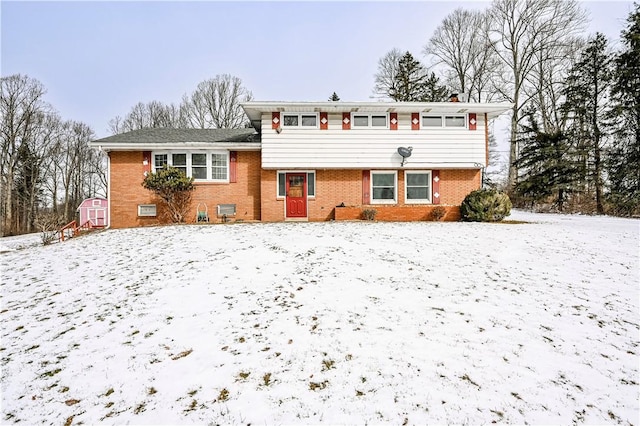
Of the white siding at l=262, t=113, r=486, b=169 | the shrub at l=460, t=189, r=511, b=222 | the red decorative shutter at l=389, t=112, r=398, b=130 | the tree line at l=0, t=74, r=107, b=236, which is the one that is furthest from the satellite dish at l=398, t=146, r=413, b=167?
the tree line at l=0, t=74, r=107, b=236

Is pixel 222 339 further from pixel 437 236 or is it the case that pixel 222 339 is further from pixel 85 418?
pixel 437 236

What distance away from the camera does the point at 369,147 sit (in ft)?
47.0

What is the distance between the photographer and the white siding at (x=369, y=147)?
1403 cm

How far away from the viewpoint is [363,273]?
6316 millimetres

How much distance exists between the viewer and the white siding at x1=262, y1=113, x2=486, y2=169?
1403cm

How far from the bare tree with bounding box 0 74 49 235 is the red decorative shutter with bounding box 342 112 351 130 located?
2861 centimetres

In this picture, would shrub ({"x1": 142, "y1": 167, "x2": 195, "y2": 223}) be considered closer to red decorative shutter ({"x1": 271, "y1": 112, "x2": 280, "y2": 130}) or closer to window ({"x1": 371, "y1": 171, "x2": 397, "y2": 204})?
red decorative shutter ({"x1": 271, "y1": 112, "x2": 280, "y2": 130})

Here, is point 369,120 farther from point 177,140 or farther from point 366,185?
point 177,140

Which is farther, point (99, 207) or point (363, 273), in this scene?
point (99, 207)

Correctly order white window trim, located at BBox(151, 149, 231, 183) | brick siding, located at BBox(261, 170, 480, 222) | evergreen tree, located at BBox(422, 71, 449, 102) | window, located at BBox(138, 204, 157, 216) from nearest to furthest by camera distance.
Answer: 1. brick siding, located at BBox(261, 170, 480, 222)
2. window, located at BBox(138, 204, 157, 216)
3. white window trim, located at BBox(151, 149, 231, 183)
4. evergreen tree, located at BBox(422, 71, 449, 102)

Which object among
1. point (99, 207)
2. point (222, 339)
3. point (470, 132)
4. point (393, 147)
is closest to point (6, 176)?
point (99, 207)

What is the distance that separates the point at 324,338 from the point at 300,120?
11784 mm

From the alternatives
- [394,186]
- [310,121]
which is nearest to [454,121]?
[394,186]

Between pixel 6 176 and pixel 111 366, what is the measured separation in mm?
32862
